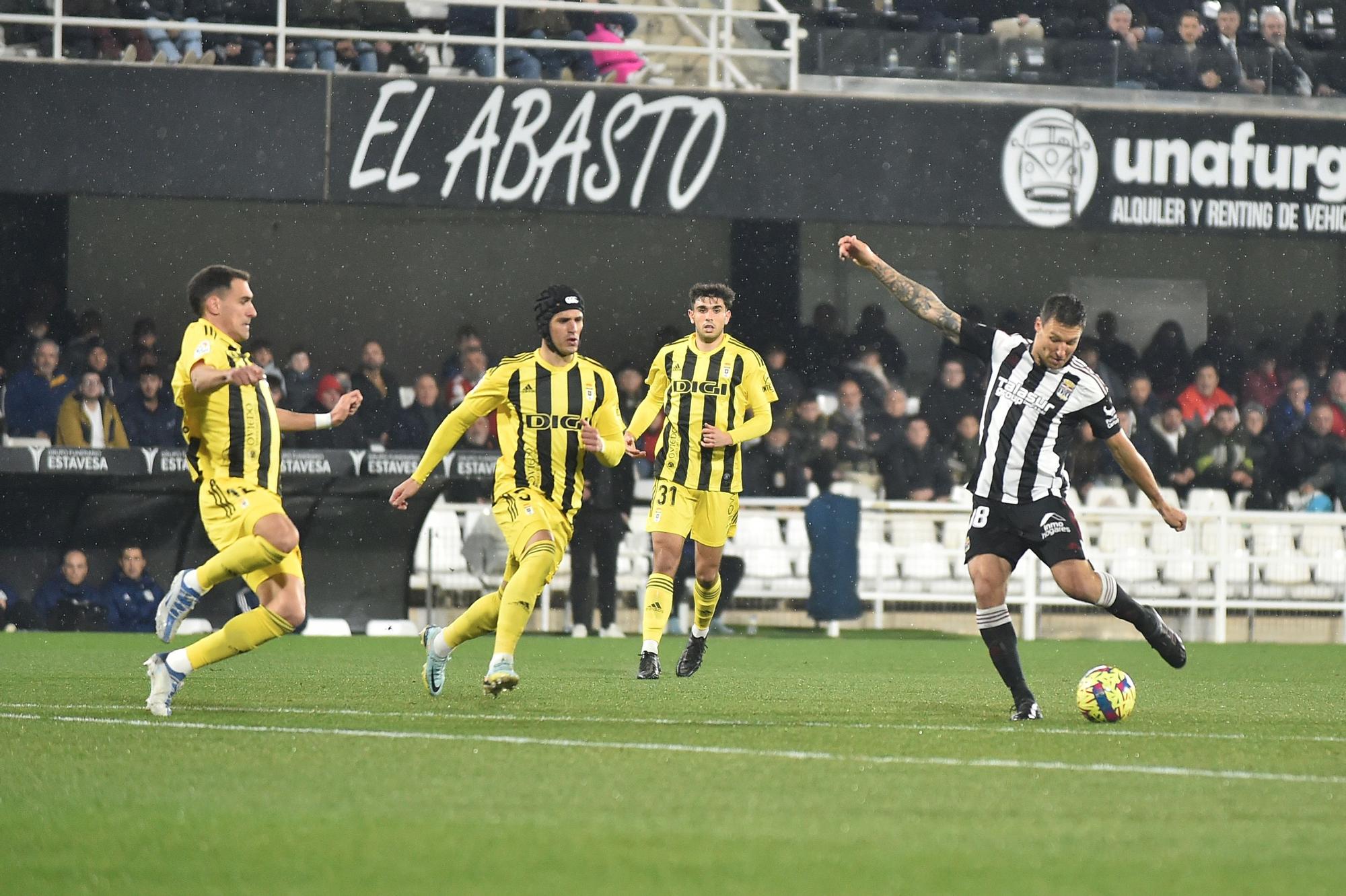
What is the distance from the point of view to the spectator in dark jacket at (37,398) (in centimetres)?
1689

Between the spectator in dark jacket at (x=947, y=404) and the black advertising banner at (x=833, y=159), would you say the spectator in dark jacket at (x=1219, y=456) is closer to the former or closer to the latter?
the black advertising banner at (x=833, y=159)

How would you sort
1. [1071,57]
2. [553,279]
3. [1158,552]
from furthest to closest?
[553,279], [1071,57], [1158,552]

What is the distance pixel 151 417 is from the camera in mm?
17094

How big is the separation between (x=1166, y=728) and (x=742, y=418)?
3875 millimetres

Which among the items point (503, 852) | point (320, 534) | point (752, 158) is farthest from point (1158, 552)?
point (503, 852)

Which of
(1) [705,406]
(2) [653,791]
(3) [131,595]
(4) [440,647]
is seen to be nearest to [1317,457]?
(1) [705,406]

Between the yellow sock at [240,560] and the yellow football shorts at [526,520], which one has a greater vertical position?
the yellow football shorts at [526,520]

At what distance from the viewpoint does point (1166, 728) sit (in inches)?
311

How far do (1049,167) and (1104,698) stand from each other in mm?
12183

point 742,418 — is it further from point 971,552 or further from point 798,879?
point 798,879

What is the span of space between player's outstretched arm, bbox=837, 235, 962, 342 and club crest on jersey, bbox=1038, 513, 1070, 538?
0.86 m

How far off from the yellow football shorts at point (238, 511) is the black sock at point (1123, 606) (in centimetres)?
340

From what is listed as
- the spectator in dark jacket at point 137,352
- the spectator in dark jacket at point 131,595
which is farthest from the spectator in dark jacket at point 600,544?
the spectator in dark jacket at point 137,352

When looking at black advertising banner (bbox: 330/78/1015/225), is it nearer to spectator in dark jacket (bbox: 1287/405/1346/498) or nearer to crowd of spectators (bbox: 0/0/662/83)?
crowd of spectators (bbox: 0/0/662/83)
